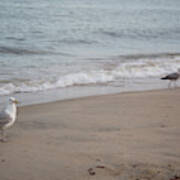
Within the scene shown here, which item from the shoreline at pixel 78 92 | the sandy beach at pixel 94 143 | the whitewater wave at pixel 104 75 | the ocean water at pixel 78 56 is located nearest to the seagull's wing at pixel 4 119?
the sandy beach at pixel 94 143

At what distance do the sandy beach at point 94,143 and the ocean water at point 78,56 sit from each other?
6.34ft

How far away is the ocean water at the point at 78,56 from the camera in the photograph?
9.70 metres

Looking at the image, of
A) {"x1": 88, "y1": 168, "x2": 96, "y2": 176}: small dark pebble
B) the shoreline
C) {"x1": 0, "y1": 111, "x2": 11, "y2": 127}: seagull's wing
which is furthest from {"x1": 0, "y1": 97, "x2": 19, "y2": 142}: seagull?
the shoreline

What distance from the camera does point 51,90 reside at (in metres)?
9.35

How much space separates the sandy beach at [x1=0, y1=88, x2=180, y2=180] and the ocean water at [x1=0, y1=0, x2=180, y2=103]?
1932mm

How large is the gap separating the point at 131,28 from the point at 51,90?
53.4 ft

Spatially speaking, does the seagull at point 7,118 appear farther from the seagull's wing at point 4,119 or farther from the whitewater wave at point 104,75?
the whitewater wave at point 104,75

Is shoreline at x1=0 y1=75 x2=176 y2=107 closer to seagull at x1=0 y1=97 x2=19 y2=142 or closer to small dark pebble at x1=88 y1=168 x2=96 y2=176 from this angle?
seagull at x1=0 y1=97 x2=19 y2=142

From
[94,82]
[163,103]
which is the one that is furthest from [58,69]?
[163,103]

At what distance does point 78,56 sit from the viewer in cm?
1467

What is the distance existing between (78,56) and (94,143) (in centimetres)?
984

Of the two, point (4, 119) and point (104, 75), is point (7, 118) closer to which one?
point (4, 119)

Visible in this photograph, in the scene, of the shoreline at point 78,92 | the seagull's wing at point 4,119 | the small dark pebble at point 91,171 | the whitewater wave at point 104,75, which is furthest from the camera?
the whitewater wave at point 104,75

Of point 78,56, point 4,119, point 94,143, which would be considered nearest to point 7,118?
point 4,119
